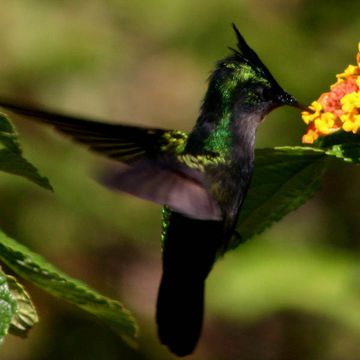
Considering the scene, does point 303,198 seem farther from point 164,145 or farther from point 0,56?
point 0,56

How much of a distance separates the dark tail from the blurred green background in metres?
2.15

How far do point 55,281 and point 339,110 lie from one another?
87cm

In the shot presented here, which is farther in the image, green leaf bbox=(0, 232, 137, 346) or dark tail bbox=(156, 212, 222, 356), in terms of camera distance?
dark tail bbox=(156, 212, 222, 356)

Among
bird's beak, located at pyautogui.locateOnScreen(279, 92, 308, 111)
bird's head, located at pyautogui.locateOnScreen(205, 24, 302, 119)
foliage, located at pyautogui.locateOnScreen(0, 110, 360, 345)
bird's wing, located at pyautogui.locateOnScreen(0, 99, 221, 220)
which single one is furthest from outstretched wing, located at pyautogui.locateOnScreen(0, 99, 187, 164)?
bird's beak, located at pyautogui.locateOnScreen(279, 92, 308, 111)

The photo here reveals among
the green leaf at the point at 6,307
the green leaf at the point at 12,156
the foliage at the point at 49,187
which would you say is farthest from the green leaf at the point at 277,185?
the green leaf at the point at 6,307

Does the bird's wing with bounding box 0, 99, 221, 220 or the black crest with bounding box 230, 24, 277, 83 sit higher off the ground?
the black crest with bounding box 230, 24, 277, 83

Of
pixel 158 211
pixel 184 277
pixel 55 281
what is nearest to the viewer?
pixel 55 281

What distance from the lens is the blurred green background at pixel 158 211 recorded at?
16.3ft

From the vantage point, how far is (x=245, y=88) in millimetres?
2637

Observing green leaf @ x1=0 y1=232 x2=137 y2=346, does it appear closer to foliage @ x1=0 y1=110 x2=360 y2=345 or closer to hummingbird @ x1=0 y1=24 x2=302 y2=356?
foliage @ x1=0 y1=110 x2=360 y2=345

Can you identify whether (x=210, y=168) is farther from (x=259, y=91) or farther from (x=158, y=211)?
(x=158, y=211)

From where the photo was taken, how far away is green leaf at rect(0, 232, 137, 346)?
221 centimetres

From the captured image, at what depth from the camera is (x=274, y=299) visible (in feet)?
15.9

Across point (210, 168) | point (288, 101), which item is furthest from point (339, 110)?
point (210, 168)
